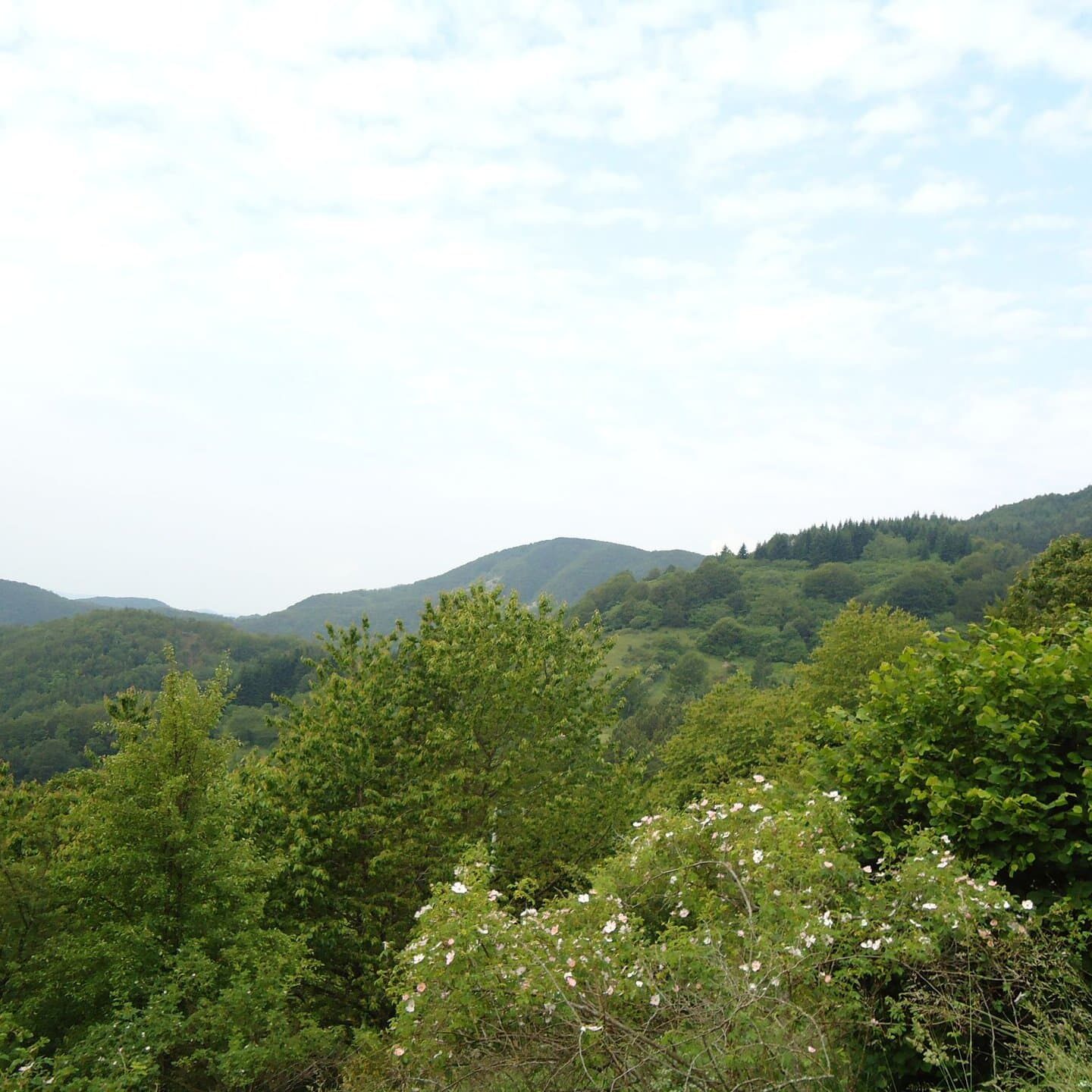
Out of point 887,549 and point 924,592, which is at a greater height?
point 887,549

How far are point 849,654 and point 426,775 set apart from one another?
77.3 ft

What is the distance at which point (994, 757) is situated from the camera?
731cm

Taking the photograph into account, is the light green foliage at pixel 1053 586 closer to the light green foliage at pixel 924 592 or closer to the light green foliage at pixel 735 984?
the light green foliage at pixel 735 984

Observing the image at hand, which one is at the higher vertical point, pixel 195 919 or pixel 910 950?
pixel 910 950

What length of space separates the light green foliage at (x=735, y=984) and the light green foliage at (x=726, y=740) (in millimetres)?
21373

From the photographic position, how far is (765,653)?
128 m

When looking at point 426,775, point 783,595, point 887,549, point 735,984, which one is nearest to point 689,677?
point 783,595

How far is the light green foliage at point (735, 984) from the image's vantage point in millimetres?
4633

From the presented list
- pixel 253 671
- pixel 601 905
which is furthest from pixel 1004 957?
pixel 253 671

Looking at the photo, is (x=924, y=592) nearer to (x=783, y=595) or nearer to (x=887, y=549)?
(x=783, y=595)

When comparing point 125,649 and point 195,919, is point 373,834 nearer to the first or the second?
point 195,919

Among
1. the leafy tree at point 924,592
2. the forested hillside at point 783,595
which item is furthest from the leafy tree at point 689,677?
the leafy tree at point 924,592

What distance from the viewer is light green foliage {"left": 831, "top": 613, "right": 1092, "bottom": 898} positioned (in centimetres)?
664

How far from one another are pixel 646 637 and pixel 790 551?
71.8m
